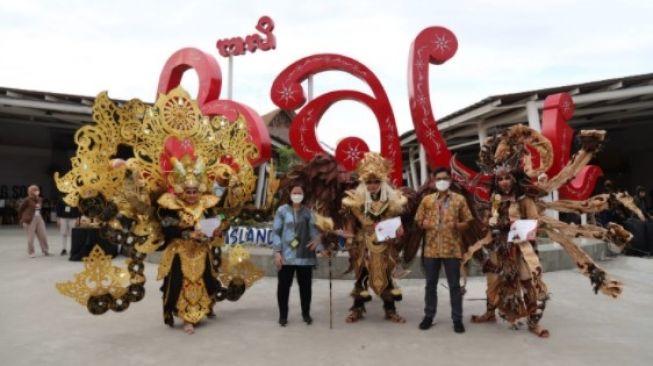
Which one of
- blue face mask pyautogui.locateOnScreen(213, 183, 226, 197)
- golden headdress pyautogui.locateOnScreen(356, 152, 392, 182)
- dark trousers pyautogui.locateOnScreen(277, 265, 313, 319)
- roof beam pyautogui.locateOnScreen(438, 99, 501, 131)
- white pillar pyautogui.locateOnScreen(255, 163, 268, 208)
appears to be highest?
roof beam pyautogui.locateOnScreen(438, 99, 501, 131)

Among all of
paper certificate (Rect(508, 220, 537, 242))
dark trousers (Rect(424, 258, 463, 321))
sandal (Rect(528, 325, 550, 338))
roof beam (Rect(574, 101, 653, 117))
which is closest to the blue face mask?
dark trousers (Rect(424, 258, 463, 321))

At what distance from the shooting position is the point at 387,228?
440 centimetres

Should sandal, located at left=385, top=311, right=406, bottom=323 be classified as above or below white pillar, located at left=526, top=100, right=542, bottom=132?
below

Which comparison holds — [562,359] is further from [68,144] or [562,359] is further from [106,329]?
[68,144]

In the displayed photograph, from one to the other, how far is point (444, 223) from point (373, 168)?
86 centimetres

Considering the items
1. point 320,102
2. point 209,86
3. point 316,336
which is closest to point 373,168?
point 316,336

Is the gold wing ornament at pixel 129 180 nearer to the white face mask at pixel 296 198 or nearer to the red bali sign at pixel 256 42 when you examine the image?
the white face mask at pixel 296 198

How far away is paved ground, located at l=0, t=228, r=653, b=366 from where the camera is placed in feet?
11.7

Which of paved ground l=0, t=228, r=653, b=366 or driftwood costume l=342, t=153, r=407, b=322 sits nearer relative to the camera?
paved ground l=0, t=228, r=653, b=366

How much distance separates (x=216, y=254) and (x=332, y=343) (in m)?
1.62

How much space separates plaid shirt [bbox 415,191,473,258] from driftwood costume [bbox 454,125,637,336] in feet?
0.84

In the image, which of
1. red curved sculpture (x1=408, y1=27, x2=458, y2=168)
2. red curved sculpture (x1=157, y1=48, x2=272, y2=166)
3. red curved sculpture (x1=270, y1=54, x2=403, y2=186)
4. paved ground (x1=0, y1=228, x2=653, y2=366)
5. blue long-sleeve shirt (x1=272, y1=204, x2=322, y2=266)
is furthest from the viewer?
red curved sculpture (x1=157, y1=48, x2=272, y2=166)

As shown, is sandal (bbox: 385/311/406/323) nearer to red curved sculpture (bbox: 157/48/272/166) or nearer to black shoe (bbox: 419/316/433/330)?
black shoe (bbox: 419/316/433/330)

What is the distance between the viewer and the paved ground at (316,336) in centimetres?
356
